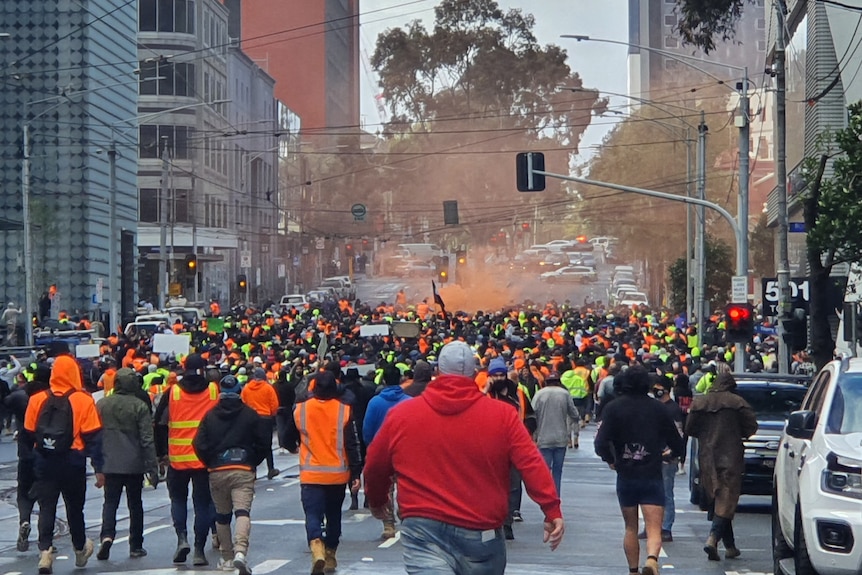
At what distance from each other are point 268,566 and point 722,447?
386cm

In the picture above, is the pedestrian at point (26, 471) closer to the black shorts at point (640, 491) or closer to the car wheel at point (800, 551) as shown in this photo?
the black shorts at point (640, 491)

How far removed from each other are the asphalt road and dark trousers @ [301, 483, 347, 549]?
14.9 inches

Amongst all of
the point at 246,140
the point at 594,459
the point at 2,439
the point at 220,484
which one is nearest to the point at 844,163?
the point at 594,459

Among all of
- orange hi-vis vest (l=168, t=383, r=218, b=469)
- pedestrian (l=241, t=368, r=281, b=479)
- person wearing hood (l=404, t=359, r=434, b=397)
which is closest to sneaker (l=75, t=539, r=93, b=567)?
orange hi-vis vest (l=168, t=383, r=218, b=469)

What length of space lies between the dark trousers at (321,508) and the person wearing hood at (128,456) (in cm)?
199

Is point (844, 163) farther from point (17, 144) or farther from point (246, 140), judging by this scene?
point (246, 140)

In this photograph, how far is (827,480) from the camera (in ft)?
32.1

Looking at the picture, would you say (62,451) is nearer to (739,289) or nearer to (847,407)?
(847,407)

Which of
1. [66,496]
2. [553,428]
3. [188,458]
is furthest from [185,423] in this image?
[553,428]

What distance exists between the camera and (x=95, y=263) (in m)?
64.3

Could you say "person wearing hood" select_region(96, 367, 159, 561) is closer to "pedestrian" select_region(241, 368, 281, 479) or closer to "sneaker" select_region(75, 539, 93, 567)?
"sneaker" select_region(75, 539, 93, 567)

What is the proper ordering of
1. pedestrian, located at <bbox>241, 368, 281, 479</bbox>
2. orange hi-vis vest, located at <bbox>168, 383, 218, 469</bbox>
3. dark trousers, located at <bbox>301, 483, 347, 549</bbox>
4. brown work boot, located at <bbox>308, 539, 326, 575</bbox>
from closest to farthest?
brown work boot, located at <bbox>308, 539, 326, 575</bbox> → dark trousers, located at <bbox>301, 483, 347, 549</bbox> → orange hi-vis vest, located at <bbox>168, 383, 218, 469</bbox> → pedestrian, located at <bbox>241, 368, 281, 479</bbox>

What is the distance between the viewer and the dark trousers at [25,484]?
14.0 metres

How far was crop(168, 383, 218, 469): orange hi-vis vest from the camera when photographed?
1300 centimetres
